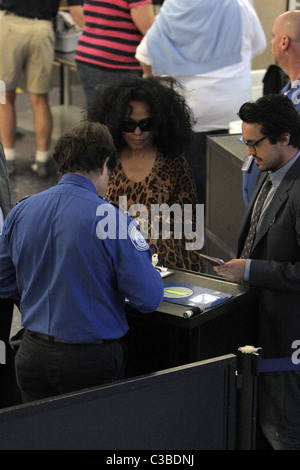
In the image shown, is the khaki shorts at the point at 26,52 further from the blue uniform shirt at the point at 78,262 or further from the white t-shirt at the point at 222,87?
the blue uniform shirt at the point at 78,262

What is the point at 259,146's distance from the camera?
302cm

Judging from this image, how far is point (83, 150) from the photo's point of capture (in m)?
2.61

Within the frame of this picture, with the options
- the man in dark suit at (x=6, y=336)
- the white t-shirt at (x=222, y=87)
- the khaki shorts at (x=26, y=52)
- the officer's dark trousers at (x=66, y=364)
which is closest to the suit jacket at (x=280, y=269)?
the officer's dark trousers at (x=66, y=364)

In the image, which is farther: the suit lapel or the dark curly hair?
the dark curly hair

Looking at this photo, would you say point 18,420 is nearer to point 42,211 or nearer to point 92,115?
point 42,211

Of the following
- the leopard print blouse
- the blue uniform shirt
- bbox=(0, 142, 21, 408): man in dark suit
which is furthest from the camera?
the leopard print blouse

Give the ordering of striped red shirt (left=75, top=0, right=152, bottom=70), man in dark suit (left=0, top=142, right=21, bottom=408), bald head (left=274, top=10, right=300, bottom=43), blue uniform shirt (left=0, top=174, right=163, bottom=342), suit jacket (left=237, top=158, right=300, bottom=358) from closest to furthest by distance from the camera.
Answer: blue uniform shirt (left=0, top=174, right=163, bottom=342), suit jacket (left=237, top=158, right=300, bottom=358), man in dark suit (left=0, top=142, right=21, bottom=408), bald head (left=274, top=10, right=300, bottom=43), striped red shirt (left=75, top=0, right=152, bottom=70)

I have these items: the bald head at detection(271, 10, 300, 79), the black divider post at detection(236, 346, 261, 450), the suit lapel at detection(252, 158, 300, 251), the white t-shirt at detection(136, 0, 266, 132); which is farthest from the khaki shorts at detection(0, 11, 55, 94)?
the black divider post at detection(236, 346, 261, 450)

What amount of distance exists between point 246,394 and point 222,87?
292 centimetres

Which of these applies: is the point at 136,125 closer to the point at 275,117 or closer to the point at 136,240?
the point at 275,117

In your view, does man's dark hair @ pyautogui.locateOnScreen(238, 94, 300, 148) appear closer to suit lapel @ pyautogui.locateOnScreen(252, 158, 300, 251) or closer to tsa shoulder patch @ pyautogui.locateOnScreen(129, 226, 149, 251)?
suit lapel @ pyautogui.locateOnScreen(252, 158, 300, 251)

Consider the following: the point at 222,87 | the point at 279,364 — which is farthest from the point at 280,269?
the point at 222,87

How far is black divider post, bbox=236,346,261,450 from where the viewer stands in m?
2.25
